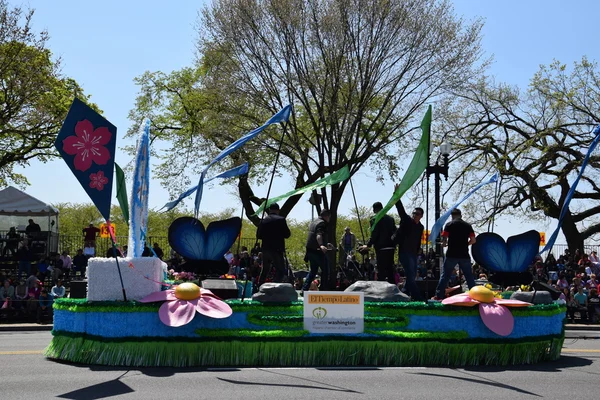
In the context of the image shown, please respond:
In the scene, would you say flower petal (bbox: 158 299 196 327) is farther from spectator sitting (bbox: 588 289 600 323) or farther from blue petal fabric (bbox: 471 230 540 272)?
spectator sitting (bbox: 588 289 600 323)

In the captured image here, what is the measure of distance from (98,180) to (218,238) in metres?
2.40

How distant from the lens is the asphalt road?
829 centimetres

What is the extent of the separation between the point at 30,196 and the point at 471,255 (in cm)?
1922

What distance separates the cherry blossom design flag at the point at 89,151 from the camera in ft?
33.2

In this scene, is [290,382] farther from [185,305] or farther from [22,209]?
[22,209]

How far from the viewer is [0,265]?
86.8 feet

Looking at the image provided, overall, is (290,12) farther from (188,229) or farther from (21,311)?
(188,229)

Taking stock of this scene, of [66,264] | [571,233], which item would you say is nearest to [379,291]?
[66,264]

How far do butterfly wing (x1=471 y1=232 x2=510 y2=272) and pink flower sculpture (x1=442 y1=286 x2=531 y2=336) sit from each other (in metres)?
1.29

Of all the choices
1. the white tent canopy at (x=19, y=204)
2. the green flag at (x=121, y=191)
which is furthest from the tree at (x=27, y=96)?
the green flag at (x=121, y=191)

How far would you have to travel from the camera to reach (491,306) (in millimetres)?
10977

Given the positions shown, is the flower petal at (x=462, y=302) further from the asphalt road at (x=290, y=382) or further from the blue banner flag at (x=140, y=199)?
the blue banner flag at (x=140, y=199)

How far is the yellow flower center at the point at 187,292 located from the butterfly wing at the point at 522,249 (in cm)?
502

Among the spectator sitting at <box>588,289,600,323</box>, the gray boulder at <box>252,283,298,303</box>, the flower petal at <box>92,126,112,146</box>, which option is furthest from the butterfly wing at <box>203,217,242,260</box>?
the spectator sitting at <box>588,289,600,323</box>
